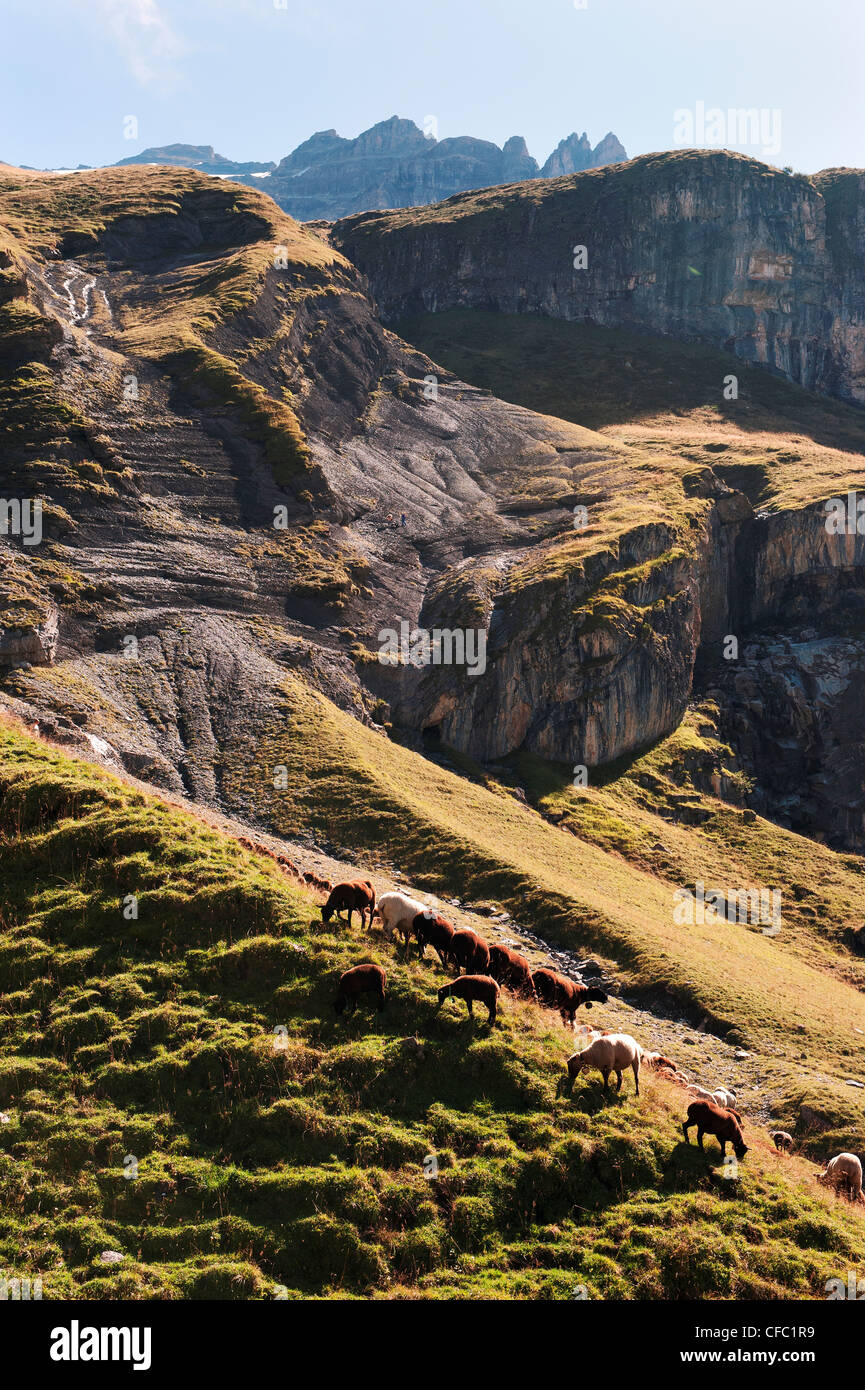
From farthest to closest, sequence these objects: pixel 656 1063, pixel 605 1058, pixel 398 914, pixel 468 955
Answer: pixel 656 1063
pixel 398 914
pixel 468 955
pixel 605 1058

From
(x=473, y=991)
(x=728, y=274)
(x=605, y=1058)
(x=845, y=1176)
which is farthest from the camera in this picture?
(x=728, y=274)

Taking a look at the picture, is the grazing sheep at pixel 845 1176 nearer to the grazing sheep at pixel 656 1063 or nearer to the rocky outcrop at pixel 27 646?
the grazing sheep at pixel 656 1063

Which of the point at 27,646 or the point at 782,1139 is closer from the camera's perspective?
the point at 782,1139

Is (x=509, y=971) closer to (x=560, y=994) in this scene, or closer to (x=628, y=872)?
(x=560, y=994)

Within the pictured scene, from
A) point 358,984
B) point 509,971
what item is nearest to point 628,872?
point 509,971

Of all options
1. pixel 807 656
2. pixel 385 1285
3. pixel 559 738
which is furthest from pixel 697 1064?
pixel 807 656

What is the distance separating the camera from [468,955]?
22.0m

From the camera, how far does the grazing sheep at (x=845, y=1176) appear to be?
882 inches

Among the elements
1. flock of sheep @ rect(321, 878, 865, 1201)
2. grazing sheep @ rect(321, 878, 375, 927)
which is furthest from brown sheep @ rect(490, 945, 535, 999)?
grazing sheep @ rect(321, 878, 375, 927)

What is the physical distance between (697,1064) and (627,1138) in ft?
62.0

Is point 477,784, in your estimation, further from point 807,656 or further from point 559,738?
point 807,656

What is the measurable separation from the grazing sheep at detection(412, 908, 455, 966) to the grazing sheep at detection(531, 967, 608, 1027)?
302cm

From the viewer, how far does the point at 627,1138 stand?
18.0 metres

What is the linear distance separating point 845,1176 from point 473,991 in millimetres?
11419
